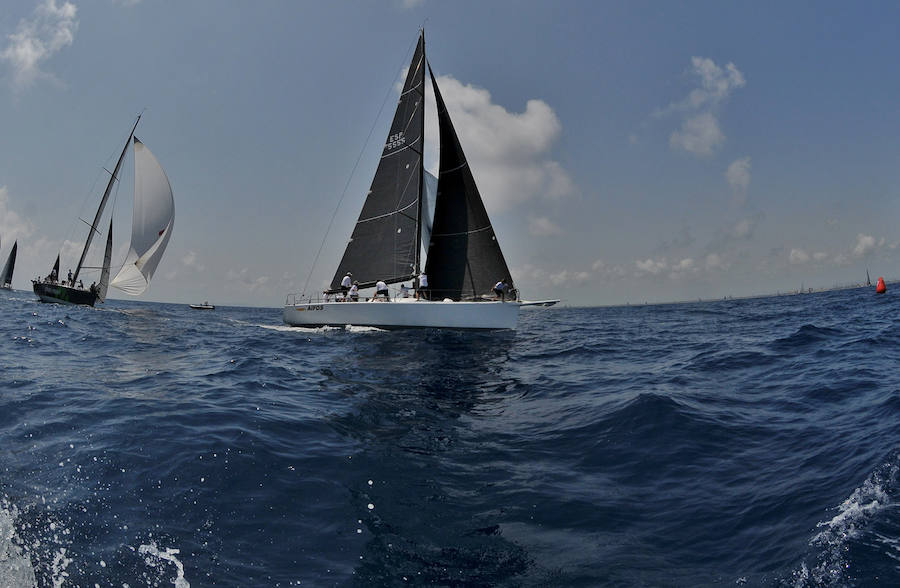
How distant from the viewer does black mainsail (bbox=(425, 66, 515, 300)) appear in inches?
946

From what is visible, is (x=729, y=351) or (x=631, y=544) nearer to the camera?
(x=631, y=544)

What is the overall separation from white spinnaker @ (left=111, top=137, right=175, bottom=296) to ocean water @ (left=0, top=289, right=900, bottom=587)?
35592mm

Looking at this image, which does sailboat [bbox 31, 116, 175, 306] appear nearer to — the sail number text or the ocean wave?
the sail number text

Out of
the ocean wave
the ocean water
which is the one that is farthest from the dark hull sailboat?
the ocean wave

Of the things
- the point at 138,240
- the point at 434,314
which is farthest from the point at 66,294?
the point at 434,314

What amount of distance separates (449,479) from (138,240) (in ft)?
152

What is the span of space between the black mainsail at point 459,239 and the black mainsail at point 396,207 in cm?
142

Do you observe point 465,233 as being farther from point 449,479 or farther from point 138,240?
point 138,240

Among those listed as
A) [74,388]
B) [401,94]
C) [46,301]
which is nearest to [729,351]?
[74,388]

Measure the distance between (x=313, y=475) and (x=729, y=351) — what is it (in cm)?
1344

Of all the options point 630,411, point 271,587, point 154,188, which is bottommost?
point 271,587

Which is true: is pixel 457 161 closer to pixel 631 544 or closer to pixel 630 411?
pixel 630 411

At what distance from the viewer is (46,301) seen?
41969mm

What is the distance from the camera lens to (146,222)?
42750 mm
